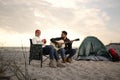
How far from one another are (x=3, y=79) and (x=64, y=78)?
1.53m

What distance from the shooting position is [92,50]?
35.1ft

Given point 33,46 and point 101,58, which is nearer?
point 33,46

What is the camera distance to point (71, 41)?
335 inches

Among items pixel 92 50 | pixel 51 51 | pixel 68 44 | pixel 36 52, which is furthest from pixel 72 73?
pixel 92 50

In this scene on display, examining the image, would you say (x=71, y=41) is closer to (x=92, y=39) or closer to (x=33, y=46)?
(x=33, y=46)

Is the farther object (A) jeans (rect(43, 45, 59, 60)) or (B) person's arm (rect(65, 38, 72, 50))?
(B) person's arm (rect(65, 38, 72, 50))

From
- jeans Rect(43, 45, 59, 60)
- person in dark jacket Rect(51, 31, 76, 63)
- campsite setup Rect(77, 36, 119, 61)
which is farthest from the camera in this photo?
campsite setup Rect(77, 36, 119, 61)

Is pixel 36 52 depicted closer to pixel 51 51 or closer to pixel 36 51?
pixel 36 51

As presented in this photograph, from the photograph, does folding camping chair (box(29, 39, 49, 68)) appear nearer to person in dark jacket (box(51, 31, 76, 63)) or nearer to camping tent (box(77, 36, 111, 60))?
person in dark jacket (box(51, 31, 76, 63))

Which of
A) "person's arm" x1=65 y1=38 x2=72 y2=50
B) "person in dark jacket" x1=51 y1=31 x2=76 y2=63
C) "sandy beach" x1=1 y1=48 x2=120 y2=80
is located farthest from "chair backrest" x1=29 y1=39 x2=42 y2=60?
"person's arm" x1=65 y1=38 x2=72 y2=50

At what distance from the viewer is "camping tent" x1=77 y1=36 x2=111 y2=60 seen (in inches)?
409

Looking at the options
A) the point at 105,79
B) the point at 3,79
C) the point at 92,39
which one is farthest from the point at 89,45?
the point at 3,79

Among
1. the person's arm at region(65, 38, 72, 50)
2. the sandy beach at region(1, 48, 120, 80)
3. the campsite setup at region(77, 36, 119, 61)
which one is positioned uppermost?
the person's arm at region(65, 38, 72, 50)

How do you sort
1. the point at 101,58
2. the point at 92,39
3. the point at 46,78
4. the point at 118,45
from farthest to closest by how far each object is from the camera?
the point at 118,45 < the point at 92,39 < the point at 101,58 < the point at 46,78
